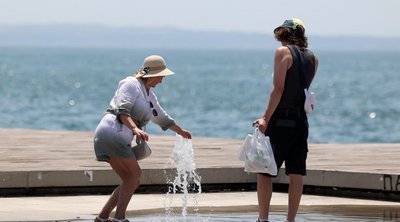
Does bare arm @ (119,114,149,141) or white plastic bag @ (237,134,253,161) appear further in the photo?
white plastic bag @ (237,134,253,161)

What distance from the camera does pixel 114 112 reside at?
11.6 m

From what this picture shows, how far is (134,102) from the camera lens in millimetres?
11555

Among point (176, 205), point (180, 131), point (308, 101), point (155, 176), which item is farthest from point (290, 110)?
point (155, 176)

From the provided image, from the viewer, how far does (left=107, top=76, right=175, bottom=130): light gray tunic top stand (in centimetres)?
1148

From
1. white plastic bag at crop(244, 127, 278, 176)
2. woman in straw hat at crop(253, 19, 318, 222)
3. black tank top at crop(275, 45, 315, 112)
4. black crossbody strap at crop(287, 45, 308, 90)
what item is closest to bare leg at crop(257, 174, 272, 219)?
woman in straw hat at crop(253, 19, 318, 222)

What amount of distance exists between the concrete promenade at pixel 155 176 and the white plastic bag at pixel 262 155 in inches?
63.6

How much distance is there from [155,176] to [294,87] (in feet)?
10.8

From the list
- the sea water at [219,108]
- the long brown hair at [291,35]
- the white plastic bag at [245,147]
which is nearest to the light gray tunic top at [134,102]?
the white plastic bag at [245,147]

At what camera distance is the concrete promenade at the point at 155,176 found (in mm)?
13625

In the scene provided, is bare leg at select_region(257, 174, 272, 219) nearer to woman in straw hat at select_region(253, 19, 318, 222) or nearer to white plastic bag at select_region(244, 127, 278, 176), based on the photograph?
woman in straw hat at select_region(253, 19, 318, 222)

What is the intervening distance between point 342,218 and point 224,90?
83406 millimetres

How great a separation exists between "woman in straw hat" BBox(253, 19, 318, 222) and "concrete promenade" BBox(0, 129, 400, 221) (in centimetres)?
160

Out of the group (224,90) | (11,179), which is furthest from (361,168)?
(224,90)

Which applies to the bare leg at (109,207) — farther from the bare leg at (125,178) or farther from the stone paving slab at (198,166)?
the stone paving slab at (198,166)
